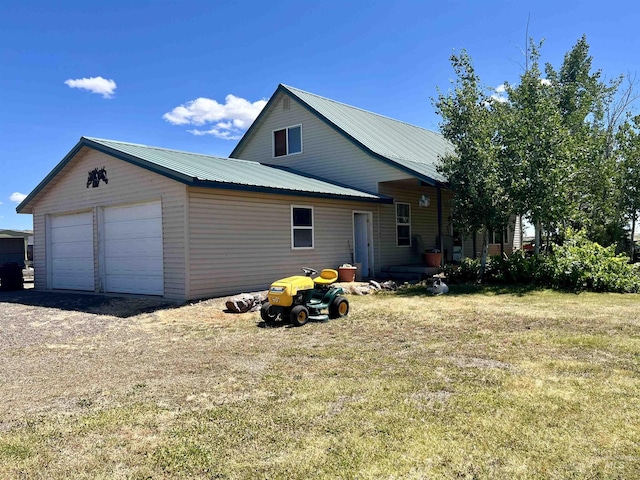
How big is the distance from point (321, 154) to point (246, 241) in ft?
21.1

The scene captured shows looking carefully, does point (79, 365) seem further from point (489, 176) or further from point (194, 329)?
point (489, 176)

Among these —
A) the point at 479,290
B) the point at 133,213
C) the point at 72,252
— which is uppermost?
the point at 133,213

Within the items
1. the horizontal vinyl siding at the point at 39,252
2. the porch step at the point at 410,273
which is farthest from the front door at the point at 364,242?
the horizontal vinyl siding at the point at 39,252

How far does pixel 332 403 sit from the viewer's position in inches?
166

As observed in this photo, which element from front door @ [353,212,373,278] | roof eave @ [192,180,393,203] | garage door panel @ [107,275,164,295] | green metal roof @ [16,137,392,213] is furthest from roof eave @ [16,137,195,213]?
front door @ [353,212,373,278]

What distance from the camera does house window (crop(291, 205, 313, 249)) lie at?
13719 mm

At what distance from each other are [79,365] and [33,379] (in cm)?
63

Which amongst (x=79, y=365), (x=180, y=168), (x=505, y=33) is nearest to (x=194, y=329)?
(x=79, y=365)

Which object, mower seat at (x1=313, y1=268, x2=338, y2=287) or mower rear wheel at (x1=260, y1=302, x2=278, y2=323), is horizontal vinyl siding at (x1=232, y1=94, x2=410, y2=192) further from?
mower rear wheel at (x1=260, y1=302, x2=278, y2=323)

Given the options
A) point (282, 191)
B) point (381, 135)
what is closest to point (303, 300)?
point (282, 191)

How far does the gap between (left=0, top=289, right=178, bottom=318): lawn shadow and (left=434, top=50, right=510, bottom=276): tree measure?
8.36 metres

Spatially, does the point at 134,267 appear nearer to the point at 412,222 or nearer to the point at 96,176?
the point at 96,176

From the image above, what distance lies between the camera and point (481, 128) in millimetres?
13195

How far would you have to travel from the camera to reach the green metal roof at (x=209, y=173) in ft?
37.0
